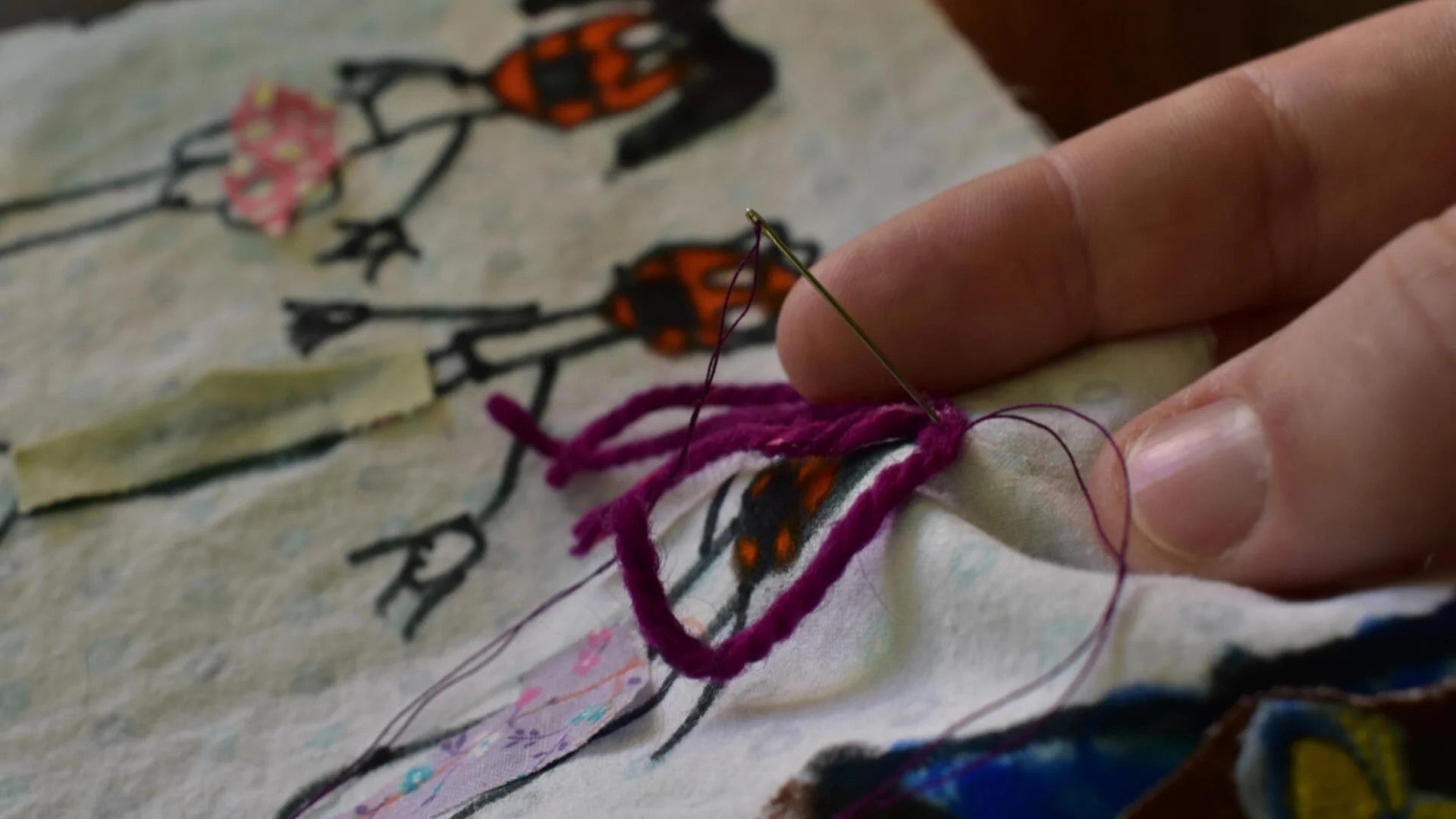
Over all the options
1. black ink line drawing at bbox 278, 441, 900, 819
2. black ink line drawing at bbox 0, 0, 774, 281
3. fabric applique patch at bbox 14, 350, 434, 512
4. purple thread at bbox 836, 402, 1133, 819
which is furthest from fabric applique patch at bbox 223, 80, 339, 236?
purple thread at bbox 836, 402, 1133, 819

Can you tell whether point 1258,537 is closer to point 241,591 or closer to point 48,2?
point 241,591

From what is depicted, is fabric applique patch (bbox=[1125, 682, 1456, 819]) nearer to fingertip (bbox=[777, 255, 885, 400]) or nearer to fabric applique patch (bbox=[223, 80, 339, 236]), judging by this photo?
fingertip (bbox=[777, 255, 885, 400])

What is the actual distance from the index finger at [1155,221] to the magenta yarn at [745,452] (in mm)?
47

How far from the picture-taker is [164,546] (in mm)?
546

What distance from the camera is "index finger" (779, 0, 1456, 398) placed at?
490 mm

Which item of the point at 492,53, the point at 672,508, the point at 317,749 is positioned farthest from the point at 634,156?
the point at 317,749

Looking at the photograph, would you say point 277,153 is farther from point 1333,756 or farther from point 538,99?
point 1333,756

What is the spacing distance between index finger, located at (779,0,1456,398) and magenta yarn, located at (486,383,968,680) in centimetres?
5

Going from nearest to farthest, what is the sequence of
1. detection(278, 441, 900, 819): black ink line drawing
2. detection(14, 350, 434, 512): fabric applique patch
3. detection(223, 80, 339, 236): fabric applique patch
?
1. detection(278, 441, 900, 819): black ink line drawing
2. detection(14, 350, 434, 512): fabric applique patch
3. detection(223, 80, 339, 236): fabric applique patch

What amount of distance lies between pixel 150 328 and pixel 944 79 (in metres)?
0.54

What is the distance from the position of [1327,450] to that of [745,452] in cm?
23

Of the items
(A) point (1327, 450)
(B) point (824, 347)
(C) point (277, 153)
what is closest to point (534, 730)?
(B) point (824, 347)

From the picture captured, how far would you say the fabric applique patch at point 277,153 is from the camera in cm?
68

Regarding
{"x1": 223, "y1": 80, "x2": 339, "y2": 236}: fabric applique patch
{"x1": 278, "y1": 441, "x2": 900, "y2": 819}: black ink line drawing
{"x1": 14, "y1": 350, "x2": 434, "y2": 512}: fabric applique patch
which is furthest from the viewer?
{"x1": 223, "y1": 80, "x2": 339, "y2": 236}: fabric applique patch
